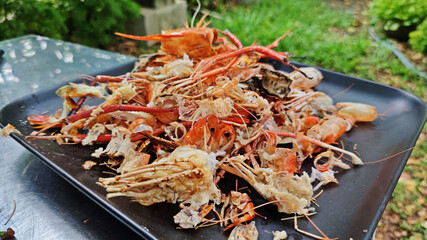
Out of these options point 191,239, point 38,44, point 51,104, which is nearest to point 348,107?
point 191,239

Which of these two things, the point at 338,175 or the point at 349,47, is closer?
the point at 338,175

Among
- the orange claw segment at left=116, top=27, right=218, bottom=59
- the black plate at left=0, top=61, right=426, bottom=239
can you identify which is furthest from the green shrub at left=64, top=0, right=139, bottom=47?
the orange claw segment at left=116, top=27, right=218, bottom=59

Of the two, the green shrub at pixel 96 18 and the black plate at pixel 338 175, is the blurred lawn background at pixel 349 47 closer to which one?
the black plate at pixel 338 175

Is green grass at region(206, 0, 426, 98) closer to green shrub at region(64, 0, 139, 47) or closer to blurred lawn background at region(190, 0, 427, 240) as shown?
blurred lawn background at region(190, 0, 427, 240)

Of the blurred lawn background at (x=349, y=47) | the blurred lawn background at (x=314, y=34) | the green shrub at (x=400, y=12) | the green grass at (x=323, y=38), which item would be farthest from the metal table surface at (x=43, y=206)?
the green shrub at (x=400, y=12)

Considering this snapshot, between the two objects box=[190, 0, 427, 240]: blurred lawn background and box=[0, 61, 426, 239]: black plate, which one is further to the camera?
box=[190, 0, 427, 240]: blurred lawn background

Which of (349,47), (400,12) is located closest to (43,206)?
(349,47)

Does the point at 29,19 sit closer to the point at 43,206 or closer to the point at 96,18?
the point at 96,18
